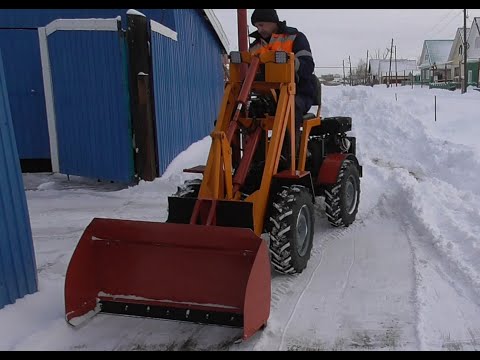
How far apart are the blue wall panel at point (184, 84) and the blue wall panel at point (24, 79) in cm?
233

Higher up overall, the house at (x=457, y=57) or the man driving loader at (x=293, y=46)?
the house at (x=457, y=57)

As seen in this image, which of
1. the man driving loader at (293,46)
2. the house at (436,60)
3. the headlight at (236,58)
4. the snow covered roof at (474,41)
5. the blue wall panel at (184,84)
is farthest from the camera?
the house at (436,60)

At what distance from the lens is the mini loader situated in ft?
11.6

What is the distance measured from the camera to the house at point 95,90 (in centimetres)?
793

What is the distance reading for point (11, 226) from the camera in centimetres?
387

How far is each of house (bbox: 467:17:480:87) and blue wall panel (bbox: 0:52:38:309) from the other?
177 ft

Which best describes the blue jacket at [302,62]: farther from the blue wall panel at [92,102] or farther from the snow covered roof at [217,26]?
the snow covered roof at [217,26]

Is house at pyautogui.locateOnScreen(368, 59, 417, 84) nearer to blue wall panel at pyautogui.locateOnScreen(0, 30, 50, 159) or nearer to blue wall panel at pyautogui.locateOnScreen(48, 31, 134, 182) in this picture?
blue wall panel at pyautogui.locateOnScreen(0, 30, 50, 159)

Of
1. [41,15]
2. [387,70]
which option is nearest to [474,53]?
[387,70]

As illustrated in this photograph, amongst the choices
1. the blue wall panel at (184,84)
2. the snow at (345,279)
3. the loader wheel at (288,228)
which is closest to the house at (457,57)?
the blue wall panel at (184,84)

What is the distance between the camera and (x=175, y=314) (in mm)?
3490

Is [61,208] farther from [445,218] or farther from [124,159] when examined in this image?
[445,218]

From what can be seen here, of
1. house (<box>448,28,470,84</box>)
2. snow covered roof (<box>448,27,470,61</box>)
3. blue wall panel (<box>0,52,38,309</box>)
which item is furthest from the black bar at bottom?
snow covered roof (<box>448,27,470,61</box>)

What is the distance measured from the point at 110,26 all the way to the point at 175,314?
5.67m
